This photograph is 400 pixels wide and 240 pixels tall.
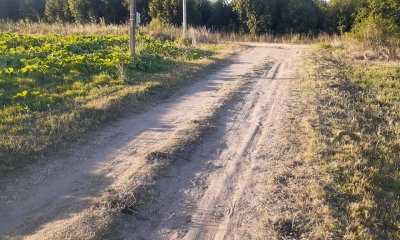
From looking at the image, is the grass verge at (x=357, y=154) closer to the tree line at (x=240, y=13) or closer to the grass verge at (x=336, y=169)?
the grass verge at (x=336, y=169)

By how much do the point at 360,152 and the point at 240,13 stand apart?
83.5ft

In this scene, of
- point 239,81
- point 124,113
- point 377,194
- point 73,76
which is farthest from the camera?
point 239,81

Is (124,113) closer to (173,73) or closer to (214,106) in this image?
(214,106)

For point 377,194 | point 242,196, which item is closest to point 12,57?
point 242,196

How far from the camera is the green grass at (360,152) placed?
438 cm

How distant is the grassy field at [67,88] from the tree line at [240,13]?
50.9ft

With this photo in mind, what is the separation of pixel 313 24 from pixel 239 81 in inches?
822

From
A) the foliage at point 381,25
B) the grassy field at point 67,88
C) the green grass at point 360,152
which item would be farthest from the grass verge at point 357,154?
the foliage at point 381,25

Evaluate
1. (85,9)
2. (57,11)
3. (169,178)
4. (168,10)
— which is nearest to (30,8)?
(57,11)

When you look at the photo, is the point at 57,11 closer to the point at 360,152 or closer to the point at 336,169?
the point at 360,152

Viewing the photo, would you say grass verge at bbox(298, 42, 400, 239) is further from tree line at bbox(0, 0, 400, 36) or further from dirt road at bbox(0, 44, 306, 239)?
tree line at bbox(0, 0, 400, 36)

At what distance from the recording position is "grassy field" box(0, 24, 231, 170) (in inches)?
241

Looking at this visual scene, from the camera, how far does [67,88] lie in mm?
9055

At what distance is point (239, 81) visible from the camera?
431 inches
